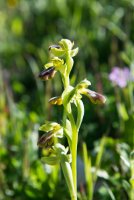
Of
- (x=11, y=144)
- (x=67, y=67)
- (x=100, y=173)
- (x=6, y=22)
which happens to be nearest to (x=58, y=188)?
(x=100, y=173)

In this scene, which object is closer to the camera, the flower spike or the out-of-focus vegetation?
the flower spike

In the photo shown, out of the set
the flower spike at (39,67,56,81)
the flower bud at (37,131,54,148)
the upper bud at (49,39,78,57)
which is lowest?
the flower bud at (37,131,54,148)

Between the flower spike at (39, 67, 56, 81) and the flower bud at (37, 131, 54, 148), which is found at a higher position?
the flower spike at (39, 67, 56, 81)

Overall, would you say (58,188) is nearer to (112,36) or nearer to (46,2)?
(112,36)

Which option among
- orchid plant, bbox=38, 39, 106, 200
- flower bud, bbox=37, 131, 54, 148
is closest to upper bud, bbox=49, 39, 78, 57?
orchid plant, bbox=38, 39, 106, 200

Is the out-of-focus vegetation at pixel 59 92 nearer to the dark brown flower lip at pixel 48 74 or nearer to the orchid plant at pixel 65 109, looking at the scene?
the orchid plant at pixel 65 109

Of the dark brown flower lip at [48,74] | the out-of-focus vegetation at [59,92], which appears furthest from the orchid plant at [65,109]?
the out-of-focus vegetation at [59,92]

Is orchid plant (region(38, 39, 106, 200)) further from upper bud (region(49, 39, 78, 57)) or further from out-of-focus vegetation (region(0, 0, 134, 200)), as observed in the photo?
out-of-focus vegetation (region(0, 0, 134, 200))

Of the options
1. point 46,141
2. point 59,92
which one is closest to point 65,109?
point 46,141
